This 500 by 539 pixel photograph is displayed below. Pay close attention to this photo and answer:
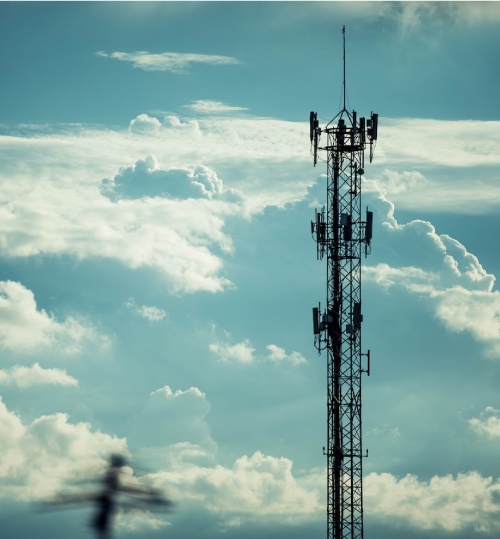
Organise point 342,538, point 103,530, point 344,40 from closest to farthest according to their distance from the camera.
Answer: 1. point 103,530
2. point 342,538
3. point 344,40

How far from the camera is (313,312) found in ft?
288

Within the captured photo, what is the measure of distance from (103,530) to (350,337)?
196 ft

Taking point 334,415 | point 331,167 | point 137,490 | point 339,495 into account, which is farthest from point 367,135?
point 137,490

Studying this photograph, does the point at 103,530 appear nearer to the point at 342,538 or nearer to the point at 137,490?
the point at 137,490

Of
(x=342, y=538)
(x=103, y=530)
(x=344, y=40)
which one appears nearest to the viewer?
(x=103, y=530)

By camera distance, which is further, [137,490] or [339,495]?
[339,495]

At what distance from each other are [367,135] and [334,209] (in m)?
6.44

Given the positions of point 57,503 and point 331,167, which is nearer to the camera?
point 57,503

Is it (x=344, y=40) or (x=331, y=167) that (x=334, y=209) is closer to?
(x=331, y=167)

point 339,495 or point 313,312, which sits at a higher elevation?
point 313,312

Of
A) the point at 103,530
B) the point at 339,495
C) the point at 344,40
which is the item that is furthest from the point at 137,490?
the point at 344,40

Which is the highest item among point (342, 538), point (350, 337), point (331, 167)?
point (331, 167)

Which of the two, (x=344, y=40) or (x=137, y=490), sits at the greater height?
(x=344, y=40)

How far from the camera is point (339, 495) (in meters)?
84.8
